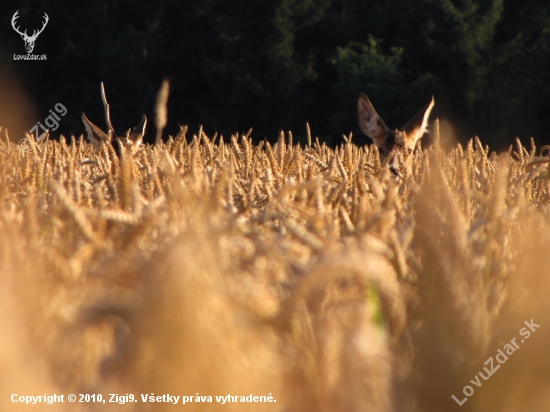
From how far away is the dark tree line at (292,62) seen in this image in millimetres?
21125

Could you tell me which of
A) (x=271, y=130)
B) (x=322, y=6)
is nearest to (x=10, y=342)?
(x=271, y=130)

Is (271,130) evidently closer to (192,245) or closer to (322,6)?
(322,6)

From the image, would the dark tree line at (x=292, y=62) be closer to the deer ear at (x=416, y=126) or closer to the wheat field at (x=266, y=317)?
the deer ear at (x=416, y=126)

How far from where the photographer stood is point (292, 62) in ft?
77.7

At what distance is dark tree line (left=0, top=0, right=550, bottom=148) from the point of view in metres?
21.1

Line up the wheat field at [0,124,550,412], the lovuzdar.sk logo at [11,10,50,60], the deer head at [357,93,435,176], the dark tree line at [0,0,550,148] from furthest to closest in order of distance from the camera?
the lovuzdar.sk logo at [11,10,50,60] → the dark tree line at [0,0,550,148] → the deer head at [357,93,435,176] → the wheat field at [0,124,550,412]

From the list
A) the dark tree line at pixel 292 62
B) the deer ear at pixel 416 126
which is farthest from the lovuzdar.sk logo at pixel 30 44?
the deer ear at pixel 416 126

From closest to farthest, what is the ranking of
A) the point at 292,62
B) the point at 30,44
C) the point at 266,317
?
the point at 266,317 < the point at 292,62 < the point at 30,44

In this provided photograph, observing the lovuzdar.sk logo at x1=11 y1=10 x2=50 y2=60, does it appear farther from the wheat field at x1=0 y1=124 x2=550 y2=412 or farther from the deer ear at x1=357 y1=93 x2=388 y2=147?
the wheat field at x1=0 y1=124 x2=550 y2=412

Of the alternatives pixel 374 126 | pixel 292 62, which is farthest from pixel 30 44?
pixel 374 126

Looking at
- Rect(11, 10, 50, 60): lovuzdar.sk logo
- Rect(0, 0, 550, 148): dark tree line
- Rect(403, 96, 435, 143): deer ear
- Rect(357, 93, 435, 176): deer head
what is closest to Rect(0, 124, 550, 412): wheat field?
Rect(357, 93, 435, 176): deer head

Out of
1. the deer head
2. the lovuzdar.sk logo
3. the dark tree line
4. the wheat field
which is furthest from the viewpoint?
the lovuzdar.sk logo

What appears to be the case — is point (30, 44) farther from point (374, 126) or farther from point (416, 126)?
point (416, 126)

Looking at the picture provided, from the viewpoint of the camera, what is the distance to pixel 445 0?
71.5 feet
